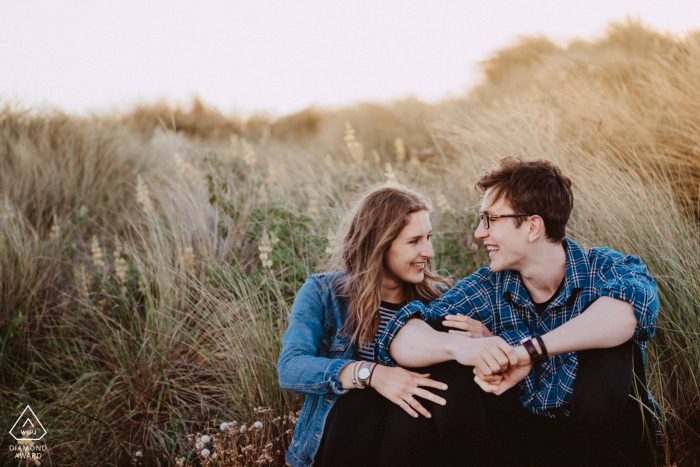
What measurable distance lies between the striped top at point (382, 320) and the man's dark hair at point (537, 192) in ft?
2.46

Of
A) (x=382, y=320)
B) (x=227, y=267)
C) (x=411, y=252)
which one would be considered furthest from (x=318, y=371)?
(x=227, y=267)

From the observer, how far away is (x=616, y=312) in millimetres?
1876

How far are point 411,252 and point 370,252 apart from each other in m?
0.21

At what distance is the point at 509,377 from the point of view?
196 cm

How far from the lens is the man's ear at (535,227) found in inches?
90.6

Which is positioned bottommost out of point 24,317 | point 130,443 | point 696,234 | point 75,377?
point 130,443

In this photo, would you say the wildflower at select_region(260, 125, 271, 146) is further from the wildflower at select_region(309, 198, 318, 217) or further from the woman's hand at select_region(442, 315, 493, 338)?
the woman's hand at select_region(442, 315, 493, 338)

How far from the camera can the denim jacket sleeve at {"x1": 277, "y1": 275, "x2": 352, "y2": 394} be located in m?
2.08

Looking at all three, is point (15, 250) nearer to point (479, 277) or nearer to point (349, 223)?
point (349, 223)

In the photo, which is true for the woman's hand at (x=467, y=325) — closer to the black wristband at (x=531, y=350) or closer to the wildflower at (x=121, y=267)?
the black wristband at (x=531, y=350)

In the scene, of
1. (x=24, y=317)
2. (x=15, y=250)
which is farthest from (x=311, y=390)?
(x=15, y=250)

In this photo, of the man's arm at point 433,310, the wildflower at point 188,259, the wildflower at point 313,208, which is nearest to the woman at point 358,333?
the man's arm at point 433,310

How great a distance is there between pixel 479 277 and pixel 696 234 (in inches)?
57.9

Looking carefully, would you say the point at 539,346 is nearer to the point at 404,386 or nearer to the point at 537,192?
the point at 404,386
